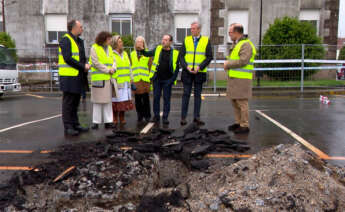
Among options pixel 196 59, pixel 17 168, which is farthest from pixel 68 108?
pixel 196 59

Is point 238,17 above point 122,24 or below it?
above

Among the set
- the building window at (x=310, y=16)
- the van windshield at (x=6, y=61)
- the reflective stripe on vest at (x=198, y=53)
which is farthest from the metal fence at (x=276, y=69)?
the reflective stripe on vest at (x=198, y=53)

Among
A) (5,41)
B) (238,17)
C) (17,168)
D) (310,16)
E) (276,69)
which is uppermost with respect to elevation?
(310,16)

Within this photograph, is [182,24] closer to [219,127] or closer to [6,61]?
[6,61]

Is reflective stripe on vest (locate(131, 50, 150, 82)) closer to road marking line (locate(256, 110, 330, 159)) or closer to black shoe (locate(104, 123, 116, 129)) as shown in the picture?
black shoe (locate(104, 123, 116, 129))

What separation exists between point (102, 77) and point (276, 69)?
10537 millimetres

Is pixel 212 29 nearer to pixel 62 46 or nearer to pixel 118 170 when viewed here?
pixel 62 46

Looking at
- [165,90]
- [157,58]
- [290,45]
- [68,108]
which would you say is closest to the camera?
[68,108]

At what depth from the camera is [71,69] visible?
21.2 feet

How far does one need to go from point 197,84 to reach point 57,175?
416cm

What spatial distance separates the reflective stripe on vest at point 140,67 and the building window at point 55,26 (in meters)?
15.8

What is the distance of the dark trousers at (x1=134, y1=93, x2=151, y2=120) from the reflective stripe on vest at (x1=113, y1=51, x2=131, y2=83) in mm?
703

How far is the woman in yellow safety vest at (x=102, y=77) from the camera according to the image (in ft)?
22.0

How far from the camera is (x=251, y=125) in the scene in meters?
7.25
